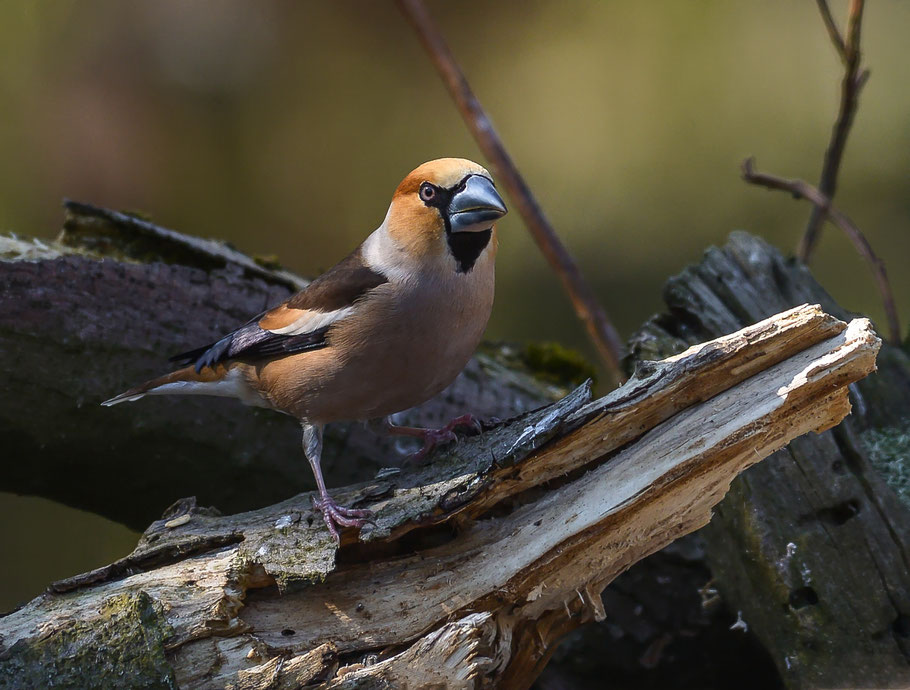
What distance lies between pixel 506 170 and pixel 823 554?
2255 millimetres

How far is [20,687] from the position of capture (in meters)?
2.40

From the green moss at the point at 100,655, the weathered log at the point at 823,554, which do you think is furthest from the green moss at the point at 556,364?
the green moss at the point at 100,655

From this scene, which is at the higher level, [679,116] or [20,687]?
[679,116]

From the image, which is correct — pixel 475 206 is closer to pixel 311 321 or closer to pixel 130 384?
pixel 311 321

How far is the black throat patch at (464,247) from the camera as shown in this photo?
3131mm

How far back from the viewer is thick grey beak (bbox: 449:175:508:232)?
2.98m

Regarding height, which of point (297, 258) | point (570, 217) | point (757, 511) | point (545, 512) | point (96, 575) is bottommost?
point (757, 511)

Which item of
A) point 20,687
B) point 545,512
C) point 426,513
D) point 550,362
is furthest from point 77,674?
point 550,362

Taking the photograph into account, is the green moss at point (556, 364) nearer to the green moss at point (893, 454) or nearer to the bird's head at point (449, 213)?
the green moss at point (893, 454)

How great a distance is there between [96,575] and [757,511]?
2.07m

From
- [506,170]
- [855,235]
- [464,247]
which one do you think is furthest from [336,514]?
[855,235]

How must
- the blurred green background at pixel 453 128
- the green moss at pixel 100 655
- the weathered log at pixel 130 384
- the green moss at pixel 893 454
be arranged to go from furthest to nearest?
the blurred green background at pixel 453 128
the weathered log at pixel 130 384
the green moss at pixel 893 454
the green moss at pixel 100 655

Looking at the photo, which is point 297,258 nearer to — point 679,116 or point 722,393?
point 679,116

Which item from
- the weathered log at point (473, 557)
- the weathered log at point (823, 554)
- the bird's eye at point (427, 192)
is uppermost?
the bird's eye at point (427, 192)
